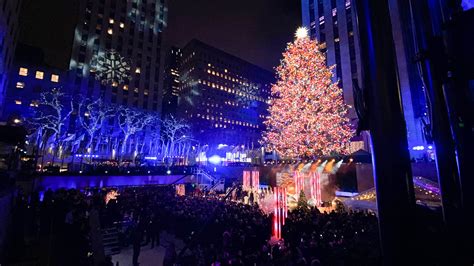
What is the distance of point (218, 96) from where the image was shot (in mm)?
105688

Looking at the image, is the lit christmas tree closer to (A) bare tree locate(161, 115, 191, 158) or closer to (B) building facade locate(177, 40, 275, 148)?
(A) bare tree locate(161, 115, 191, 158)

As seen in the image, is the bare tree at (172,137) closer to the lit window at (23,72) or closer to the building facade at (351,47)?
the lit window at (23,72)

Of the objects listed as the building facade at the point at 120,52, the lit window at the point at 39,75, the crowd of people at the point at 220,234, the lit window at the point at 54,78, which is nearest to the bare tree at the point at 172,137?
the building facade at the point at 120,52

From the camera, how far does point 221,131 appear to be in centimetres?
9669

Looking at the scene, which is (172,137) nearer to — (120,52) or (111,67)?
(111,67)

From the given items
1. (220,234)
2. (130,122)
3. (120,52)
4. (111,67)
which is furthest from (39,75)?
(220,234)

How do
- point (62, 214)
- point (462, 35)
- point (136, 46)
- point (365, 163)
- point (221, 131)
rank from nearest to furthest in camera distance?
point (462, 35) < point (62, 214) < point (365, 163) < point (136, 46) < point (221, 131)

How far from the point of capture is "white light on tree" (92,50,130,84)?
59875 millimetres

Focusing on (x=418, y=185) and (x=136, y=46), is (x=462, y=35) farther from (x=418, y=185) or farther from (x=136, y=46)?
(x=136, y=46)

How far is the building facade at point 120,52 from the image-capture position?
58.3 m

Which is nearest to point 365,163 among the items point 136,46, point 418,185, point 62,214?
point 418,185

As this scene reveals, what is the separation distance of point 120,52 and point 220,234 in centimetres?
6782

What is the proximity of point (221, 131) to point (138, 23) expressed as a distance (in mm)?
48120

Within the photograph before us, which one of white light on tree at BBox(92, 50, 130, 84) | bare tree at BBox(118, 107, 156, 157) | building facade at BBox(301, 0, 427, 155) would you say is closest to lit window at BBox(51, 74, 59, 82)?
white light on tree at BBox(92, 50, 130, 84)
